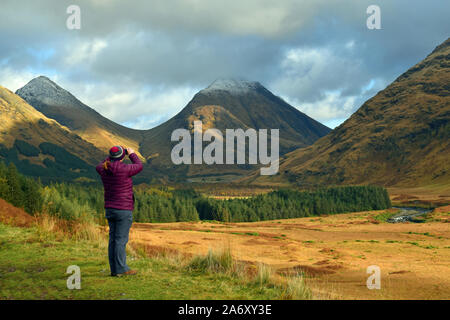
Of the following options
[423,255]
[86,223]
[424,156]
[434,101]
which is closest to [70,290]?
[86,223]

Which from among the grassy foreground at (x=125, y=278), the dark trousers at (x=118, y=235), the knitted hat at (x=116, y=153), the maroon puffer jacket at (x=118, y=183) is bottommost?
the grassy foreground at (x=125, y=278)

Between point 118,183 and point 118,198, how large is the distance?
386mm

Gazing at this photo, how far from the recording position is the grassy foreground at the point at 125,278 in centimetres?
851

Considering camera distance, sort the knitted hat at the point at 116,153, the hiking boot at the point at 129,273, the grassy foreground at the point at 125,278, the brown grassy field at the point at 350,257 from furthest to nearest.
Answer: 1. the brown grassy field at the point at 350,257
2. the hiking boot at the point at 129,273
3. the knitted hat at the point at 116,153
4. the grassy foreground at the point at 125,278

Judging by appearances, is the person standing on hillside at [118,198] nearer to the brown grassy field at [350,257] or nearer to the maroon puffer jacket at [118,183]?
the maroon puffer jacket at [118,183]

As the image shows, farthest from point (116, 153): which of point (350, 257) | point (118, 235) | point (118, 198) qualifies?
point (350, 257)

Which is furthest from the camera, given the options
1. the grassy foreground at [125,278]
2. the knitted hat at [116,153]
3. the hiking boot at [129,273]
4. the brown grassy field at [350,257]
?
the brown grassy field at [350,257]

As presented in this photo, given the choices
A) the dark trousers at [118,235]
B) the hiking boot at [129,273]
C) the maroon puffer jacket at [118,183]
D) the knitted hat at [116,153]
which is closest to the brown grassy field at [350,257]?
the hiking boot at [129,273]

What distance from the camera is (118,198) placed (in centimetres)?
969

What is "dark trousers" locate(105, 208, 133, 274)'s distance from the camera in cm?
967

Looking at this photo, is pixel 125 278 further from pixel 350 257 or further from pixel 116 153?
pixel 350 257

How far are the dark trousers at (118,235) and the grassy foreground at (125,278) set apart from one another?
347 millimetres

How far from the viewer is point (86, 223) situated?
1775 centimetres
